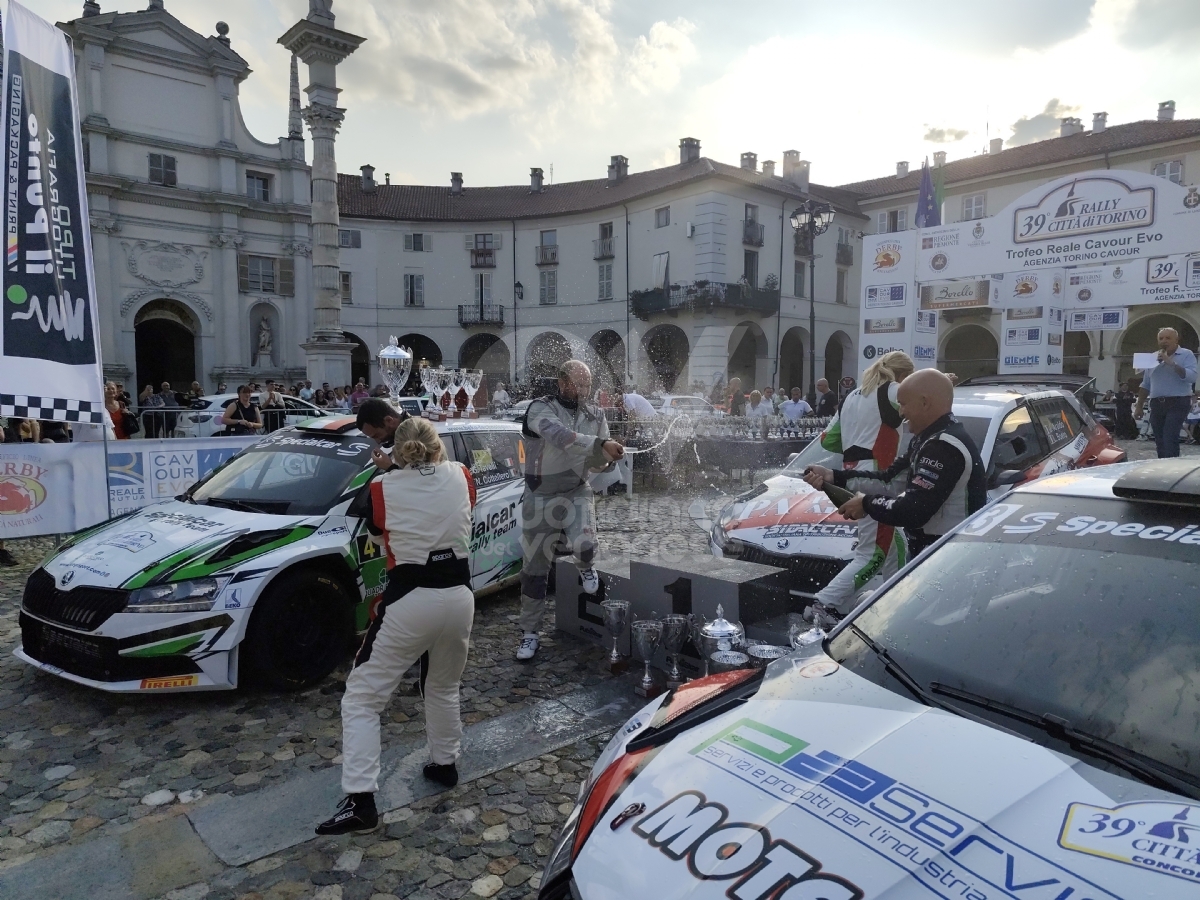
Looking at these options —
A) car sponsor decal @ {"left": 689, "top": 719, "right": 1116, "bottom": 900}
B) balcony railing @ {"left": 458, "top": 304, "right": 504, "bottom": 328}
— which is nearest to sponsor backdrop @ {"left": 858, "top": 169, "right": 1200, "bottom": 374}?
car sponsor decal @ {"left": 689, "top": 719, "right": 1116, "bottom": 900}

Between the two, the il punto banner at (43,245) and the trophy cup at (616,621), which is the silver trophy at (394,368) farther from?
the trophy cup at (616,621)

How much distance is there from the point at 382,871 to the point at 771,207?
37826 millimetres

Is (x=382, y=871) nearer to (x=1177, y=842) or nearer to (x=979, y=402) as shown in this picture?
(x=1177, y=842)

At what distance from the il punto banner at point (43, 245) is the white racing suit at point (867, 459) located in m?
5.94

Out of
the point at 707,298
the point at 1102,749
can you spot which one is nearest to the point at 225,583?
the point at 1102,749

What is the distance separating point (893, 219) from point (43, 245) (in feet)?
136

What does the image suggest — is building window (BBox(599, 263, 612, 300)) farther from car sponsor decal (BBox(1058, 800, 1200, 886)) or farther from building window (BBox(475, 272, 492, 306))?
car sponsor decal (BBox(1058, 800, 1200, 886))

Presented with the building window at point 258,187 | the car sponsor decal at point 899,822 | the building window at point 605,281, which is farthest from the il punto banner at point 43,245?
the building window at point 605,281

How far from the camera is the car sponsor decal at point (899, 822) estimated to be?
1.38 m

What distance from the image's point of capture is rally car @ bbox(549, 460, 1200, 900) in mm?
1455

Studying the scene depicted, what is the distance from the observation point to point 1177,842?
1410 millimetres

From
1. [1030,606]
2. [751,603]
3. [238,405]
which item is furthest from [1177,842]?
[238,405]

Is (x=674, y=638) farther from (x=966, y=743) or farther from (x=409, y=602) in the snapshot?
(x=966, y=743)

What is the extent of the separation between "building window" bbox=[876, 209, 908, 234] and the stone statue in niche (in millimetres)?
31106
